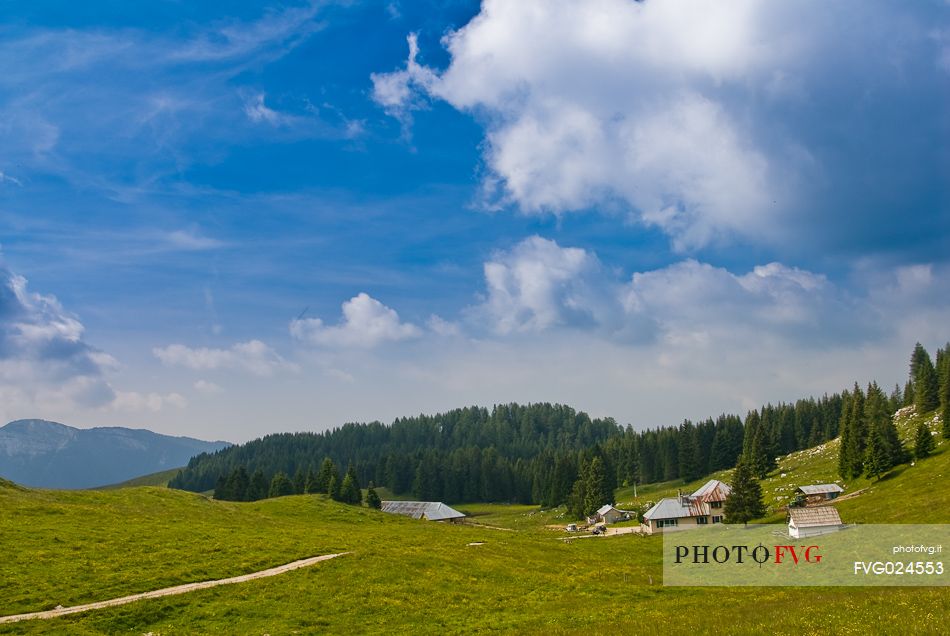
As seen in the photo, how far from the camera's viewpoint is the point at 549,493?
526 feet

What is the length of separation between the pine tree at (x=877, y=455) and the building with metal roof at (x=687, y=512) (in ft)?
70.0

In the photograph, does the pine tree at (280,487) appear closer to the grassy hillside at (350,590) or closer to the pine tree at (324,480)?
the pine tree at (324,480)

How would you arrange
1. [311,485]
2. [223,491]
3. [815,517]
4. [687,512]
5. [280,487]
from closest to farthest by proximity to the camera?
1. [815,517]
2. [687,512]
3. [311,485]
4. [280,487]
5. [223,491]

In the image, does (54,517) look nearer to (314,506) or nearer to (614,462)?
(314,506)

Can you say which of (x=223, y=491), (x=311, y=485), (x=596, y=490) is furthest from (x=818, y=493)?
(x=223, y=491)

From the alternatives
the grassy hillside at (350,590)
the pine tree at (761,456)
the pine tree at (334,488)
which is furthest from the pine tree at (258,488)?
the pine tree at (761,456)

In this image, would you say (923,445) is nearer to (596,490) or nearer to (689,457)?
(596,490)

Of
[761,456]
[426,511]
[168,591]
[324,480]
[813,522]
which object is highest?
[761,456]

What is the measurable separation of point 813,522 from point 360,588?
173ft

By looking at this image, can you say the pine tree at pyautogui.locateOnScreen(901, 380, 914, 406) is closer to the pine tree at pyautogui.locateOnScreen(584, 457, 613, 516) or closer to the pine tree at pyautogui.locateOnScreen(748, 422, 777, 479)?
the pine tree at pyautogui.locateOnScreen(748, 422, 777, 479)

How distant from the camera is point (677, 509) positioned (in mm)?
94938

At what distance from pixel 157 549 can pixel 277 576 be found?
468 inches

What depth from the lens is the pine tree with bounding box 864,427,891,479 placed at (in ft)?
293

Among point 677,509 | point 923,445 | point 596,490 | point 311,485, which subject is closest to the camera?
point 923,445
